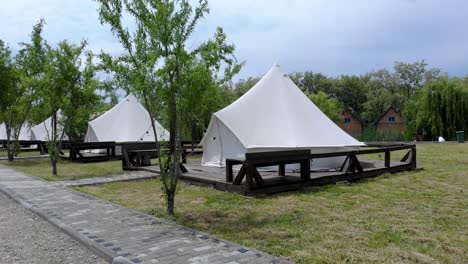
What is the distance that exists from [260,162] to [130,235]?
360cm

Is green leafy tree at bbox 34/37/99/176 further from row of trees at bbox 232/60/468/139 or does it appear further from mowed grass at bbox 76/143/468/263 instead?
row of trees at bbox 232/60/468/139

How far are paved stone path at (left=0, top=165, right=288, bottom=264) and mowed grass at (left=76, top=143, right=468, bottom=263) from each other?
12.4 inches

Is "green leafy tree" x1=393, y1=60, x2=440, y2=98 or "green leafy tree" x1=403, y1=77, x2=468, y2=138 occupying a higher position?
"green leafy tree" x1=393, y1=60, x2=440, y2=98

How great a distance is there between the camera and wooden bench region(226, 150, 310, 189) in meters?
8.13

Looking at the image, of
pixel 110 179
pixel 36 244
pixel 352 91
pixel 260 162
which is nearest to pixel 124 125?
pixel 110 179

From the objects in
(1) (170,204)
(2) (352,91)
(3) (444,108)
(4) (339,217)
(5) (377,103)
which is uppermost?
(2) (352,91)

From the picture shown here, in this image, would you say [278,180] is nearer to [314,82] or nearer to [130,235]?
[130,235]

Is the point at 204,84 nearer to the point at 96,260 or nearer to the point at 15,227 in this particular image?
the point at 96,260

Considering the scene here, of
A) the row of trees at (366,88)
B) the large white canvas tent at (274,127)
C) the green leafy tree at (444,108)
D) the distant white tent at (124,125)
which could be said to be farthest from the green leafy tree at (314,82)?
the large white canvas tent at (274,127)

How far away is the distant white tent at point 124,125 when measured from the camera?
70.0 ft

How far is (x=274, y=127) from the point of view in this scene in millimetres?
11445

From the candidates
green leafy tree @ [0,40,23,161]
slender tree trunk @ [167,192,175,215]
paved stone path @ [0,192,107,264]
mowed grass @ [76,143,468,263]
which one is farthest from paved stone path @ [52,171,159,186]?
green leafy tree @ [0,40,23,161]

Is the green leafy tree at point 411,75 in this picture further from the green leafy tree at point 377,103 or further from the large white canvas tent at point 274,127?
the large white canvas tent at point 274,127

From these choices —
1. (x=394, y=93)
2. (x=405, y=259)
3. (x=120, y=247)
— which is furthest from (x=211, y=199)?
(x=394, y=93)
